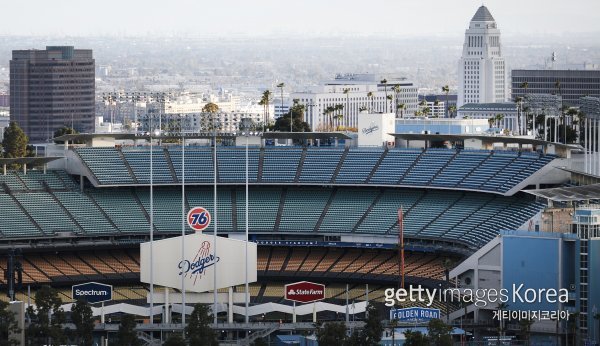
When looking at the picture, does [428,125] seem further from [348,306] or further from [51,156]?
[348,306]

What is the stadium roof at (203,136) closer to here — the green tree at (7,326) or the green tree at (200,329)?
the green tree at (200,329)

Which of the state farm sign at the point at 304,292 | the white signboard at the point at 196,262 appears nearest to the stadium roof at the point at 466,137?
the state farm sign at the point at 304,292

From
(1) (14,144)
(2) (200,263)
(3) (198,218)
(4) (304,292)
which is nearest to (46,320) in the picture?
(2) (200,263)

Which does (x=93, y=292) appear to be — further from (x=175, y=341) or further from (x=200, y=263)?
(x=175, y=341)

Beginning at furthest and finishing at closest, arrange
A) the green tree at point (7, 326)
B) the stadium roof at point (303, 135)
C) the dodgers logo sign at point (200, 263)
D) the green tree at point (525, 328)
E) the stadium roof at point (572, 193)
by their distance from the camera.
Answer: the stadium roof at point (303, 135)
the stadium roof at point (572, 193)
the dodgers logo sign at point (200, 263)
the green tree at point (525, 328)
the green tree at point (7, 326)

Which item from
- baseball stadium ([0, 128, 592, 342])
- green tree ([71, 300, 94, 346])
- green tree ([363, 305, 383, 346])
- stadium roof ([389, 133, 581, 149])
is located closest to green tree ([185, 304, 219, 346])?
green tree ([71, 300, 94, 346])

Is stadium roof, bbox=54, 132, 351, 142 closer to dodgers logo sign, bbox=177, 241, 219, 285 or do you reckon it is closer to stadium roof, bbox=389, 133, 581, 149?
stadium roof, bbox=389, 133, 581, 149
